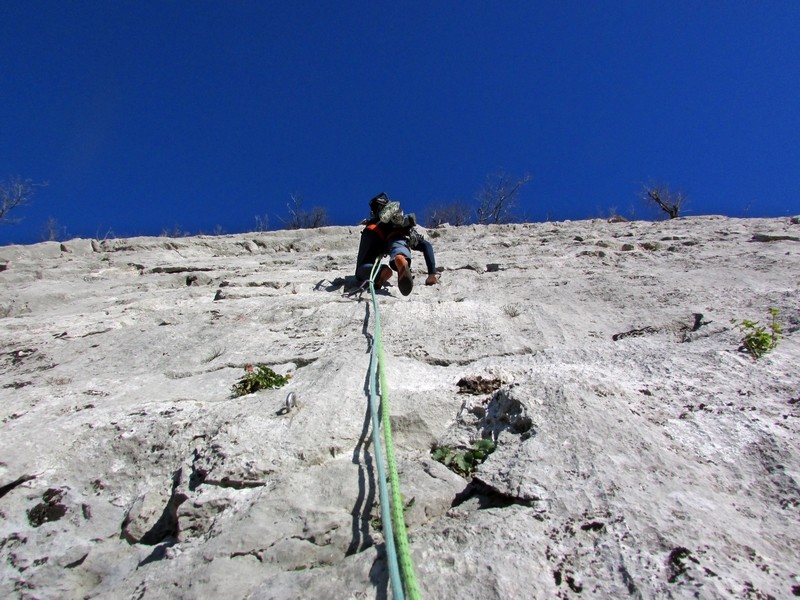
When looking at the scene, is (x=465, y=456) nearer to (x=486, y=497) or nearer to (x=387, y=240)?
(x=486, y=497)

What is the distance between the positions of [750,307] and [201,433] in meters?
4.01

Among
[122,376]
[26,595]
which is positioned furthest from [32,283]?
[26,595]

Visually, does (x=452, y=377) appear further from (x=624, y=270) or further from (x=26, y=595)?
(x=624, y=270)

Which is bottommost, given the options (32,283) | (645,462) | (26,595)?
(26,595)

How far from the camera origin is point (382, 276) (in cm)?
541

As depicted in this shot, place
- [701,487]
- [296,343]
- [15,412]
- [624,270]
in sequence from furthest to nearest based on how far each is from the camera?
1. [624,270]
2. [296,343]
3. [15,412]
4. [701,487]

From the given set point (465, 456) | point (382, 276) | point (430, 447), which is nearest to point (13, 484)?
point (430, 447)

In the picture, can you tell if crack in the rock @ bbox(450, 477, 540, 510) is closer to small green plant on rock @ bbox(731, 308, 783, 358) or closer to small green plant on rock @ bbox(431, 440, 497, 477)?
small green plant on rock @ bbox(431, 440, 497, 477)

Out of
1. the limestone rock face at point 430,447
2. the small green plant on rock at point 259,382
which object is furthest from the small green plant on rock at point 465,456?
the small green plant on rock at point 259,382

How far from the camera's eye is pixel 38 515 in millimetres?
2264

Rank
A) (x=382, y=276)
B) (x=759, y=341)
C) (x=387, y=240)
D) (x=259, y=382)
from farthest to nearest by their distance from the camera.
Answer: (x=387, y=240) < (x=382, y=276) < (x=259, y=382) < (x=759, y=341)

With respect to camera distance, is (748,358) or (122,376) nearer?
(748,358)

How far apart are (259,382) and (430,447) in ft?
4.46

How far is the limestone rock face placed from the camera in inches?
64.4
